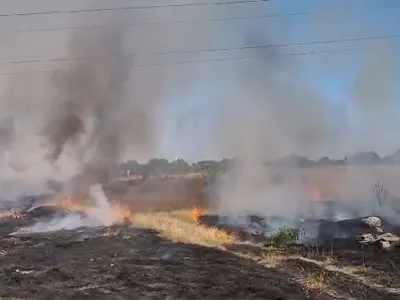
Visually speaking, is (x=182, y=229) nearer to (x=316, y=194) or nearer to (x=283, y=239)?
(x=283, y=239)

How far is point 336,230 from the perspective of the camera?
3125cm

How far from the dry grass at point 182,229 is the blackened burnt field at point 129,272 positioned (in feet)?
4.03

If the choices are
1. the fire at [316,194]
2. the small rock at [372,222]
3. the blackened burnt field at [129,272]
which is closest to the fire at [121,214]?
the blackened burnt field at [129,272]

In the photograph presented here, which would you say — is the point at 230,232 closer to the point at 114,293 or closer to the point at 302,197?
the point at 114,293

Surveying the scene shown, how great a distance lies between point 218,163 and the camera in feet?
202

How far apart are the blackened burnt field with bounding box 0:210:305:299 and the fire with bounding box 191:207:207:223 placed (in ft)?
24.0

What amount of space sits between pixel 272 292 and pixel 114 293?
19.7ft

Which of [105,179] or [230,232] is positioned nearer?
[230,232]

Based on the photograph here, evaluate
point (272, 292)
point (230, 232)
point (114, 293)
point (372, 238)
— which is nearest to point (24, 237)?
point (230, 232)

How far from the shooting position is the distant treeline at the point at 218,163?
5703 cm

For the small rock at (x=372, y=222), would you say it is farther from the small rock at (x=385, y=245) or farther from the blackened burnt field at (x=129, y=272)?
the blackened burnt field at (x=129, y=272)

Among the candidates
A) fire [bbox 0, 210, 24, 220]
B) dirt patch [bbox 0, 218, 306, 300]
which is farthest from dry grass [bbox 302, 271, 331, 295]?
fire [bbox 0, 210, 24, 220]

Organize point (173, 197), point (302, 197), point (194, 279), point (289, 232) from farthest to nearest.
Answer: point (173, 197), point (302, 197), point (289, 232), point (194, 279)

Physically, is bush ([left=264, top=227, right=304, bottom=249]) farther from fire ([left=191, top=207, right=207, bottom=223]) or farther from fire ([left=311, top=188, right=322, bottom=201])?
fire ([left=311, top=188, right=322, bottom=201])
